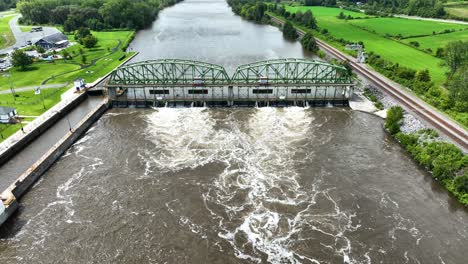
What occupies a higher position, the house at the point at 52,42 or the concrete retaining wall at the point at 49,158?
the house at the point at 52,42

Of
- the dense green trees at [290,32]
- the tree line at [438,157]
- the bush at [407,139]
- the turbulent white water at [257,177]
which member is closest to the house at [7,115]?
the turbulent white water at [257,177]

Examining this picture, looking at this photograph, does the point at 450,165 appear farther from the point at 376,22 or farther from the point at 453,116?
the point at 376,22

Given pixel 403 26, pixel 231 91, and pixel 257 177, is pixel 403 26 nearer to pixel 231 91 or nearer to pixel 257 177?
pixel 231 91

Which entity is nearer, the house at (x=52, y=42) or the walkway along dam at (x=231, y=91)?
the walkway along dam at (x=231, y=91)

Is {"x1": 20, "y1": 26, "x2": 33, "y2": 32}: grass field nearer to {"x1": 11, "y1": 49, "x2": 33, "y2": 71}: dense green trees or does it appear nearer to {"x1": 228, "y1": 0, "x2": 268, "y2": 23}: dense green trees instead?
{"x1": 11, "y1": 49, "x2": 33, "y2": 71}: dense green trees

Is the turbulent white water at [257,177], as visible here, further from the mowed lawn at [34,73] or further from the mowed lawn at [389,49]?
the mowed lawn at [389,49]
